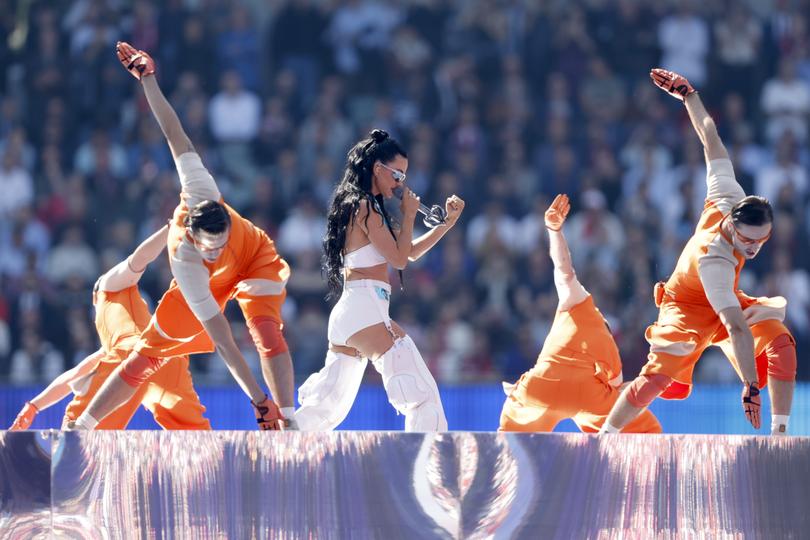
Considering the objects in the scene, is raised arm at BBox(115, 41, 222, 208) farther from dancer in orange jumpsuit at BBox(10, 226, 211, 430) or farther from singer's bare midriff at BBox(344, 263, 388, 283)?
dancer in orange jumpsuit at BBox(10, 226, 211, 430)

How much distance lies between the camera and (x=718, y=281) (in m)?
6.39

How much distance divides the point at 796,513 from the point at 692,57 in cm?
962

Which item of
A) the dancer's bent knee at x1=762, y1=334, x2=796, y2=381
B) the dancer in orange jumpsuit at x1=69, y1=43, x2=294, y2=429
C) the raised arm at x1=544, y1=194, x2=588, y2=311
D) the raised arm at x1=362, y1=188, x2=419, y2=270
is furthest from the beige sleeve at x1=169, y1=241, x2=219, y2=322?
the dancer's bent knee at x1=762, y1=334, x2=796, y2=381

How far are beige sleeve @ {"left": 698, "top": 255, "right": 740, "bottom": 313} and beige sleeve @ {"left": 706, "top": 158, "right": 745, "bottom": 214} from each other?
1.09 ft

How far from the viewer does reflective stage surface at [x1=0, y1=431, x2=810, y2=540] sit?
5.18 m

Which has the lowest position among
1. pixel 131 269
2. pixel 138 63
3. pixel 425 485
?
pixel 425 485

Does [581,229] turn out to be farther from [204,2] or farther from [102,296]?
[102,296]

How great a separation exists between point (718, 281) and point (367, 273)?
161cm

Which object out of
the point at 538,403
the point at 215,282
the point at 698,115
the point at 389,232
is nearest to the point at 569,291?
the point at 538,403

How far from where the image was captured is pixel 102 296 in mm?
7531

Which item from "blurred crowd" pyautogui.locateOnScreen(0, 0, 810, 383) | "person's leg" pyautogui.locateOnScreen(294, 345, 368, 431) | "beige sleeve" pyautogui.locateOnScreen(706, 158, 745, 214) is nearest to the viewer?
"person's leg" pyautogui.locateOnScreen(294, 345, 368, 431)

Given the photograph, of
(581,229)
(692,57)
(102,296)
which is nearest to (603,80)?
(692,57)

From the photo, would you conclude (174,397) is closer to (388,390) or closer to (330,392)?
(330,392)

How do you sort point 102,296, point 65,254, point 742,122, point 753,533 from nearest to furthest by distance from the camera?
point 753,533 < point 102,296 < point 65,254 < point 742,122
